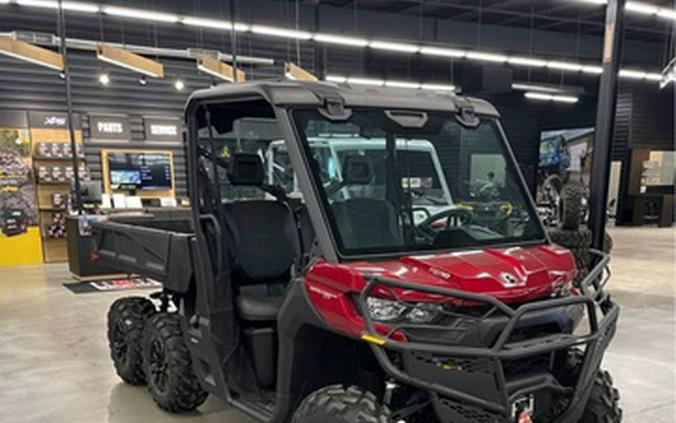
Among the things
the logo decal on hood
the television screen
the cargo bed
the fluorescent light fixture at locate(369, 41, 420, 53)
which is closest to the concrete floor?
the cargo bed

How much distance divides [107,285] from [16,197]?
3258 millimetres

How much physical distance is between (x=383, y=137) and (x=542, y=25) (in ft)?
42.2

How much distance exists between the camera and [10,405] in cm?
346

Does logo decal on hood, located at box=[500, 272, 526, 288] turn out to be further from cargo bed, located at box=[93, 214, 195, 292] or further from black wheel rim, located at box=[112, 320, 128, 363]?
black wheel rim, located at box=[112, 320, 128, 363]

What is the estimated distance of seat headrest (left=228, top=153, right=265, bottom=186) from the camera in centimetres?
264

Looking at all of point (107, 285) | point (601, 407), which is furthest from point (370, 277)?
point (107, 285)

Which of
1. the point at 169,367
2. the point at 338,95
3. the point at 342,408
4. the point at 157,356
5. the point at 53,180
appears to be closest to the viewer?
the point at 342,408

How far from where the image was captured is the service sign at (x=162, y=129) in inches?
397

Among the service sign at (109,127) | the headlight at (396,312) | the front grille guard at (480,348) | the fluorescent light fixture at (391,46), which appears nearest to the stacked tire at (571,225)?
the front grille guard at (480,348)

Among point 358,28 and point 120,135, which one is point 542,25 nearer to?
point 358,28

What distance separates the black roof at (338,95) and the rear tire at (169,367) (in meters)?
1.49

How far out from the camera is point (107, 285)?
7227 millimetres

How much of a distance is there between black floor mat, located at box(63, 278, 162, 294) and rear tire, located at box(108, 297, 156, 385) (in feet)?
9.73

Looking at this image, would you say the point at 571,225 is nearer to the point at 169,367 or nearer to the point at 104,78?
the point at 169,367
